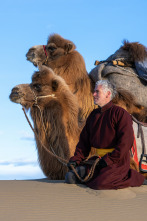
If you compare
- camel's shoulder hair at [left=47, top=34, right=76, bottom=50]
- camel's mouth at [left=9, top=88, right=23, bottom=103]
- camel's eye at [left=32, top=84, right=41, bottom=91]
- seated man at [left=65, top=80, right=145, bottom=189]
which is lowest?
seated man at [left=65, top=80, right=145, bottom=189]

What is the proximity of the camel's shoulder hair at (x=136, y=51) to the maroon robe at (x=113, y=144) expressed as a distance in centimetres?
287

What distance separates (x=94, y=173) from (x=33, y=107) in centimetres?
194

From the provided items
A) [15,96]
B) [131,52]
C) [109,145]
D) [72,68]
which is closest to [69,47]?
[72,68]

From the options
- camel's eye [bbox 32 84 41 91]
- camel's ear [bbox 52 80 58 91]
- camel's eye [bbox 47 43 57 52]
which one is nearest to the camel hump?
camel's eye [bbox 47 43 57 52]

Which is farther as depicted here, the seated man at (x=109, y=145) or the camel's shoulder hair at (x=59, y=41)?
the camel's shoulder hair at (x=59, y=41)

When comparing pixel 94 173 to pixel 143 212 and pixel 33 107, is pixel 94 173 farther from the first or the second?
pixel 33 107

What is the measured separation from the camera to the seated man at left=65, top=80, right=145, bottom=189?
3.93 meters

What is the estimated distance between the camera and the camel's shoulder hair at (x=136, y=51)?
6.86m

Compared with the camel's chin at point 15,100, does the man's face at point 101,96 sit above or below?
above

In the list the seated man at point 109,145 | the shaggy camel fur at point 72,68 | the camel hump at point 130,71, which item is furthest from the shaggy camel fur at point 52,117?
the camel hump at point 130,71

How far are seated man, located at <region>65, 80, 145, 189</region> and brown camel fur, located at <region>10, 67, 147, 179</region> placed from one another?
1153 mm

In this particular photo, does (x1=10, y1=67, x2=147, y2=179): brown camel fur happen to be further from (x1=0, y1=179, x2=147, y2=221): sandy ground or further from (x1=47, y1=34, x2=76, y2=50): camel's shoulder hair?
(x1=47, y1=34, x2=76, y2=50): camel's shoulder hair

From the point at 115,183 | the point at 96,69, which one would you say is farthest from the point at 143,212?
the point at 96,69

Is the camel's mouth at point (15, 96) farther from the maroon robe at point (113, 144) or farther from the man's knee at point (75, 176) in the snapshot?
the man's knee at point (75, 176)
